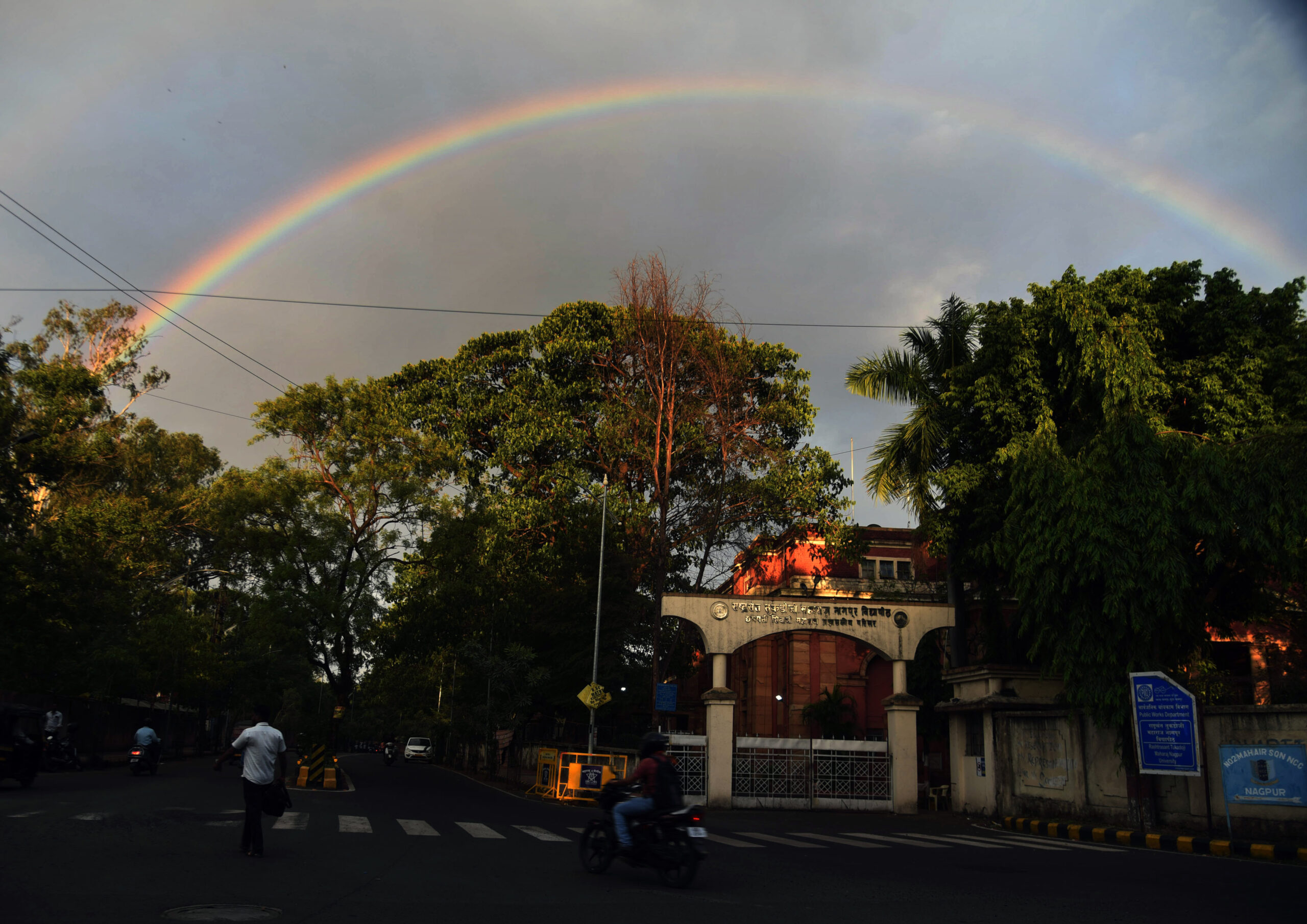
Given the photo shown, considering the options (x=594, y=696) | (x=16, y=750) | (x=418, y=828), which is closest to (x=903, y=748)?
(x=594, y=696)

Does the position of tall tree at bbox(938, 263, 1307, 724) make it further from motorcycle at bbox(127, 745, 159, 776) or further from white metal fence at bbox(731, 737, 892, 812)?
motorcycle at bbox(127, 745, 159, 776)

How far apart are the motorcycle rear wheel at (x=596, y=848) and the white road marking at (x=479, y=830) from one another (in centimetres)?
379

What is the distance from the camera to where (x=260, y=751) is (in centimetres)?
1031

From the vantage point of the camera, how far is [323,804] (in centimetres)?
1894

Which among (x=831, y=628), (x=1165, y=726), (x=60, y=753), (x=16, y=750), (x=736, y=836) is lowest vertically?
(x=736, y=836)

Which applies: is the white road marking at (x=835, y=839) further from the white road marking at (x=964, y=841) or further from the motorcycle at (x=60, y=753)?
the motorcycle at (x=60, y=753)

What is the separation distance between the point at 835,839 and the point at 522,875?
8.34m

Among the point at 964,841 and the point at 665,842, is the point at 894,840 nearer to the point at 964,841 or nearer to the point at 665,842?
the point at 964,841

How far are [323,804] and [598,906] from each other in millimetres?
12964

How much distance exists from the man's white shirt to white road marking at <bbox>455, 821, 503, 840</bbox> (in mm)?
3974

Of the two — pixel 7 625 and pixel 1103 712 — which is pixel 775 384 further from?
pixel 7 625

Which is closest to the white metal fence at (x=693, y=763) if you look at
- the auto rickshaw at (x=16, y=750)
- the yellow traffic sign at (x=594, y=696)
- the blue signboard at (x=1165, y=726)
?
the yellow traffic sign at (x=594, y=696)

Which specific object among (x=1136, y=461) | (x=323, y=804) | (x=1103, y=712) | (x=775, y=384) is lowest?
(x=323, y=804)

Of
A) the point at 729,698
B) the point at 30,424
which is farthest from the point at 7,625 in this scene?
the point at 729,698
